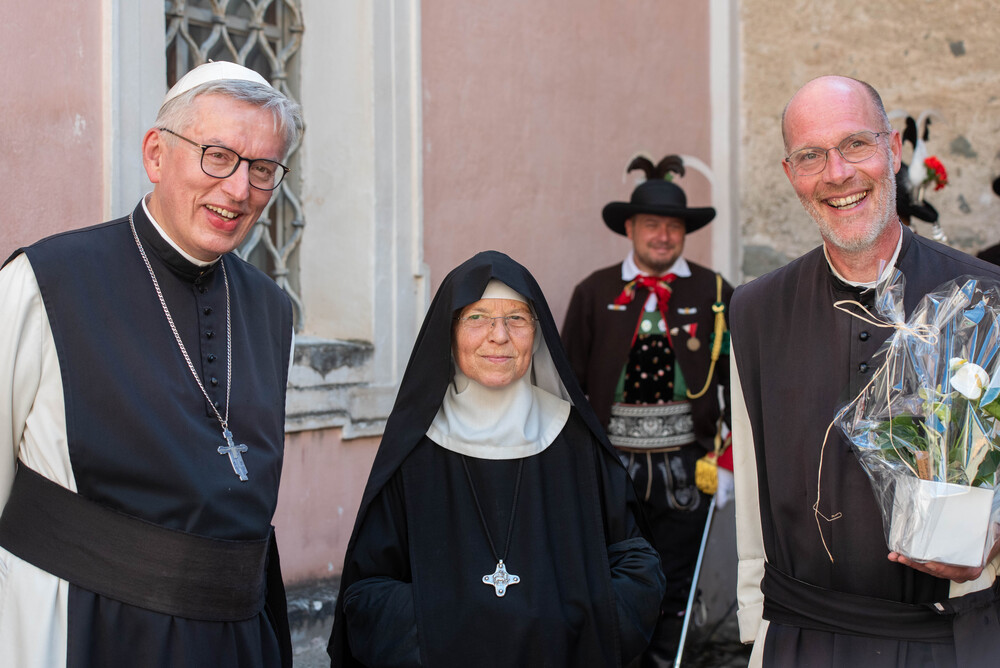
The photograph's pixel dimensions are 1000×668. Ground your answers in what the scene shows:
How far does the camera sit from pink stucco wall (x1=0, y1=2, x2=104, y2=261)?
11.3 ft

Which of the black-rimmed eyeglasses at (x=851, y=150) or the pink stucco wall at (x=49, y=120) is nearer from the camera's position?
the black-rimmed eyeglasses at (x=851, y=150)

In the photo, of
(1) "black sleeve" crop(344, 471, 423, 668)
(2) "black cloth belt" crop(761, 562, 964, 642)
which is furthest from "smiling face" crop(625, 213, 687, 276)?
(2) "black cloth belt" crop(761, 562, 964, 642)

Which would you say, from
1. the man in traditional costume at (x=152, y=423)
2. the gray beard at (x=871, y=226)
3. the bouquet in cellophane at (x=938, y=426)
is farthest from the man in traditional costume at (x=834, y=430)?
the man in traditional costume at (x=152, y=423)

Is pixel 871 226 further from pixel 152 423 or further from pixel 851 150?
pixel 152 423

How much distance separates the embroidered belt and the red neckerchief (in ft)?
1.19

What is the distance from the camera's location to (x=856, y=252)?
2.56 metres

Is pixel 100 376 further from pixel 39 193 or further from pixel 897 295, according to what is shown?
pixel 897 295

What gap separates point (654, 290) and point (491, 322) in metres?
2.39

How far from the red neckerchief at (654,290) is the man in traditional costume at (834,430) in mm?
2419

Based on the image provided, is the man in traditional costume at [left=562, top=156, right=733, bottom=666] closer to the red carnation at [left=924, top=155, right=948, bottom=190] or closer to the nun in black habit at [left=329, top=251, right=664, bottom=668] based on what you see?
the red carnation at [left=924, top=155, right=948, bottom=190]

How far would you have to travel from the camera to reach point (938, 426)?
219 cm

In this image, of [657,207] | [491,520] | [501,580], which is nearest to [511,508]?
[491,520]

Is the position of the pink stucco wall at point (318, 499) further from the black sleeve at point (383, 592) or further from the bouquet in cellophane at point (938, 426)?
the bouquet in cellophane at point (938, 426)

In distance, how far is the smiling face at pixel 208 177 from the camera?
7.98 feet
